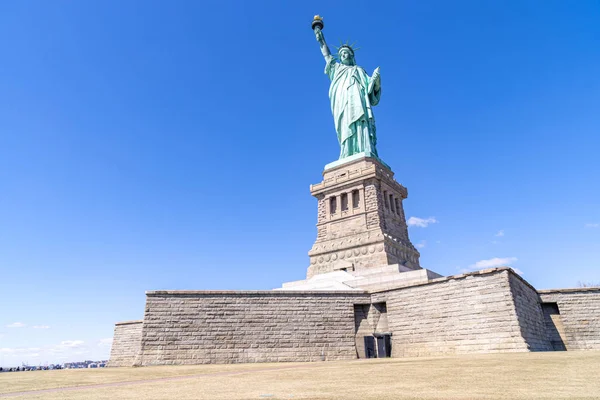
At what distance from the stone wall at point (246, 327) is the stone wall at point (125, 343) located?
665cm

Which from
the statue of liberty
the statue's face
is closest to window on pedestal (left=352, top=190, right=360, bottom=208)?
the statue of liberty

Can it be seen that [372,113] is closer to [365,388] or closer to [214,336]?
[214,336]

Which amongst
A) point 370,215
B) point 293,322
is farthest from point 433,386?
point 370,215

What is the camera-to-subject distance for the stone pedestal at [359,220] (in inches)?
1121

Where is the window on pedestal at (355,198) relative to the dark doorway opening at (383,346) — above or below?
above

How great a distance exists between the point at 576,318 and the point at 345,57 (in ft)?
98.4

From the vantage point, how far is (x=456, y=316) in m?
17.2

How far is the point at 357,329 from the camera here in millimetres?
19922

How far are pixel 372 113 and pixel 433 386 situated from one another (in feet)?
106

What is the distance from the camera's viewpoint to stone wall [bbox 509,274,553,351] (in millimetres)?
16258

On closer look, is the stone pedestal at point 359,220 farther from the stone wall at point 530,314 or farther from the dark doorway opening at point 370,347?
the stone wall at point 530,314

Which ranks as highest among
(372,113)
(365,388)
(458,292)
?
(372,113)

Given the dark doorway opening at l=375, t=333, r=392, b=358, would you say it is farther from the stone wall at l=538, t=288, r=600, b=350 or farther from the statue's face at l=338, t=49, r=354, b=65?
the statue's face at l=338, t=49, r=354, b=65

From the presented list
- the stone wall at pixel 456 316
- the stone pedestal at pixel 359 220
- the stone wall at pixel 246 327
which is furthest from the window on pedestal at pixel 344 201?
the stone wall at pixel 456 316
